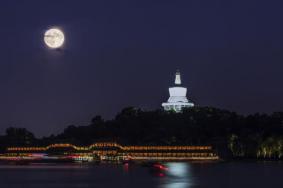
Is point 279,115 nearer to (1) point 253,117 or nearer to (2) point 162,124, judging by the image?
(1) point 253,117

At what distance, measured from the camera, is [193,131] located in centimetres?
17750

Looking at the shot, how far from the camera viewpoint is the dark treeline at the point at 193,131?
15750 cm

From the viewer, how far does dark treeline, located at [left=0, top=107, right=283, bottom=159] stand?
158m

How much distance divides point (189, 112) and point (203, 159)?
1982cm

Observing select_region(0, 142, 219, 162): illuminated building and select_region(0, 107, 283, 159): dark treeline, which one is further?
select_region(0, 142, 219, 162): illuminated building

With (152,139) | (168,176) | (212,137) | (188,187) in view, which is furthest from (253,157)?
(188,187)

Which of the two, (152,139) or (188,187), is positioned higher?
(152,139)

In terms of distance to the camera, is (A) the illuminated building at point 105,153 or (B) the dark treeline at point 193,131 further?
(A) the illuminated building at point 105,153

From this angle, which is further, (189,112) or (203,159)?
(189,112)

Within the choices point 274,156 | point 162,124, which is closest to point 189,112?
point 162,124

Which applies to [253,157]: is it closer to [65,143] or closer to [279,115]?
[279,115]

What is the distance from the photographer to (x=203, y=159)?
16838 cm

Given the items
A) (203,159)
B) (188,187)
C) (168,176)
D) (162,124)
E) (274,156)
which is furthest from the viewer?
(162,124)

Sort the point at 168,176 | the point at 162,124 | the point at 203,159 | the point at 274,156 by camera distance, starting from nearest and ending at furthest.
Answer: the point at 168,176
the point at 274,156
the point at 203,159
the point at 162,124
